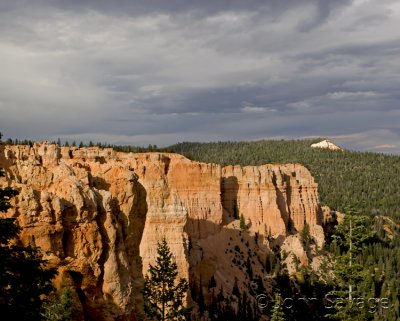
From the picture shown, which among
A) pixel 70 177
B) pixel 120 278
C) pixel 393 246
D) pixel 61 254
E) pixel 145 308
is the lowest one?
pixel 393 246

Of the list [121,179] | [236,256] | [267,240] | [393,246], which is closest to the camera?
[121,179]

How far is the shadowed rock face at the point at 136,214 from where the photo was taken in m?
20.3

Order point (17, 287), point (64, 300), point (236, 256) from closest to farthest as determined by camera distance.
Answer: point (17, 287) < point (64, 300) < point (236, 256)

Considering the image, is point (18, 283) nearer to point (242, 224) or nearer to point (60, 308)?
point (60, 308)

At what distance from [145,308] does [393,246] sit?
100207 millimetres

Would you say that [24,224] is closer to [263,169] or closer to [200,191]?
[200,191]

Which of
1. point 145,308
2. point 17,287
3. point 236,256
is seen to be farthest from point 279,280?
point 17,287

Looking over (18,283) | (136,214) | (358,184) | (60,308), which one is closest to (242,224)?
(136,214)

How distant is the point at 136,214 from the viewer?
2609 cm

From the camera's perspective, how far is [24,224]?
19.3 metres

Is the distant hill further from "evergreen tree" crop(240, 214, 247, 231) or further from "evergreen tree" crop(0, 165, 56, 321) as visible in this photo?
"evergreen tree" crop(0, 165, 56, 321)

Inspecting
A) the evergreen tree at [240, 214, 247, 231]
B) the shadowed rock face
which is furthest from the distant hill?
the evergreen tree at [240, 214, 247, 231]

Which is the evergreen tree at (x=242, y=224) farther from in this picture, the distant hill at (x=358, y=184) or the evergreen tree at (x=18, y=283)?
the evergreen tree at (x=18, y=283)

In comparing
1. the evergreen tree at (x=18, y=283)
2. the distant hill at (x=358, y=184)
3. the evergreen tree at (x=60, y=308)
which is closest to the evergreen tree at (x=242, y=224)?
the distant hill at (x=358, y=184)
